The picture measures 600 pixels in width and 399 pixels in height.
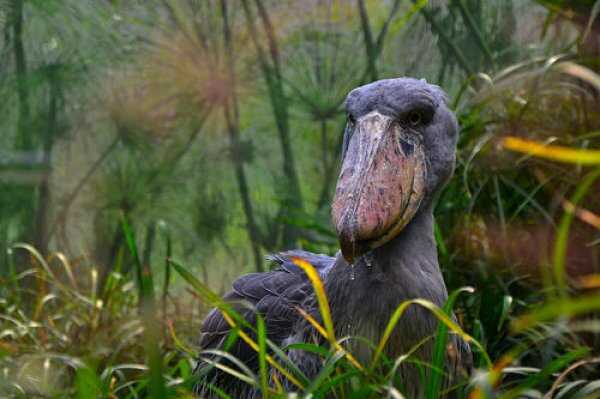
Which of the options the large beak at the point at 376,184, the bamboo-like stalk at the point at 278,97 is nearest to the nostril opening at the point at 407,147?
the large beak at the point at 376,184

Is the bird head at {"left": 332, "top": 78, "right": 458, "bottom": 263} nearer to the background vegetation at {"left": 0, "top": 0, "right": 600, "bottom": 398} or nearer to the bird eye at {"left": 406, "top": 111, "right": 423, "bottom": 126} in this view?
the bird eye at {"left": 406, "top": 111, "right": 423, "bottom": 126}

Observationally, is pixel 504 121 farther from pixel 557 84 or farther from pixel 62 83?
Result: pixel 62 83

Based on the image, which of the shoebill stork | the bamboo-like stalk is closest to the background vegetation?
the bamboo-like stalk

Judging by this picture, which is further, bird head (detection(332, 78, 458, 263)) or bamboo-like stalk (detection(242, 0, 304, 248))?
bamboo-like stalk (detection(242, 0, 304, 248))

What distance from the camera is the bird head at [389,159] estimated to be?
102cm

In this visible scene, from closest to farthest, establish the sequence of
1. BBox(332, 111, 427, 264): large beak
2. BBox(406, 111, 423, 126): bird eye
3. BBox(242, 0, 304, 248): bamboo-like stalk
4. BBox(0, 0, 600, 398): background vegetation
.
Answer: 1. BBox(332, 111, 427, 264): large beak
2. BBox(406, 111, 423, 126): bird eye
3. BBox(0, 0, 600, 398): background vegetation
4. BBox(242, 0, 304, 248): bamboo-like stalk

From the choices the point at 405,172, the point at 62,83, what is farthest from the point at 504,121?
the point at 62,83

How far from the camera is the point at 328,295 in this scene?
3.82ft

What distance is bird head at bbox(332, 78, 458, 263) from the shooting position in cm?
102

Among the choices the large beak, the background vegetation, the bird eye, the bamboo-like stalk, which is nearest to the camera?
the large beak

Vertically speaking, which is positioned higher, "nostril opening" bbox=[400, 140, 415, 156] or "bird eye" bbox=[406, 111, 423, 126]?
"bird eye" bbox=[406, 111, 423, 126]

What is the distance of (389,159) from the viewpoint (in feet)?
3.53

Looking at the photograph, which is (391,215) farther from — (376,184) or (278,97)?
(278,97)

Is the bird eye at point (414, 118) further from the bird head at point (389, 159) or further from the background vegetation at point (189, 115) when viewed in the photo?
the background vegetation at point (189, 115)
